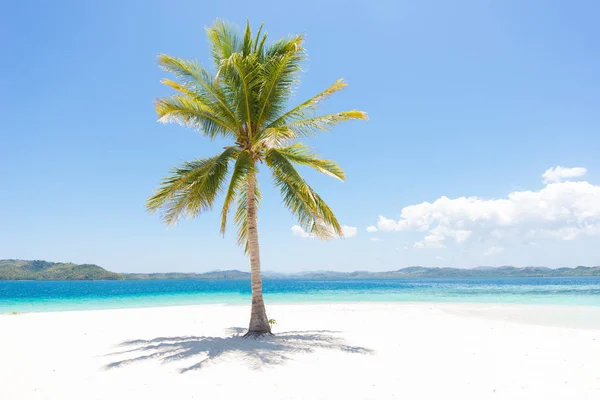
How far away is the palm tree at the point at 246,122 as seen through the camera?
30.0 ft

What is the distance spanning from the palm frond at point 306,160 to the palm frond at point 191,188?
4.87ft

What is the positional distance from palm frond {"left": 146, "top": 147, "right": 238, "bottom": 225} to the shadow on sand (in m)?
2.98

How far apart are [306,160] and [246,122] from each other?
1.87 meters

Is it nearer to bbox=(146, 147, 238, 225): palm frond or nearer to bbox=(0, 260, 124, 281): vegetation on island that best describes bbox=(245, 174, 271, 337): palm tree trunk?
bbox=(146, 147, 238, 225): palm frond

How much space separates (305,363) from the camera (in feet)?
22.5

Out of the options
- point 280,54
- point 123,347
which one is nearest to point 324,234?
point 280,54

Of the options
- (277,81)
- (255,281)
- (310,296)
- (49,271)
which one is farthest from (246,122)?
(49,271)

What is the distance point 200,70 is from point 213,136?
5.70ft

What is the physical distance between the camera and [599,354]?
310 inches

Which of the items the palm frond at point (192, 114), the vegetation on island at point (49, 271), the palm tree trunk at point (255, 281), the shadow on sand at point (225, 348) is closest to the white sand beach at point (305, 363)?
the shadow on sand at point (225, 348)

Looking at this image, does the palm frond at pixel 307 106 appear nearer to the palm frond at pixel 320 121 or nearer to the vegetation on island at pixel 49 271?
the palm frond at pixel 320 121

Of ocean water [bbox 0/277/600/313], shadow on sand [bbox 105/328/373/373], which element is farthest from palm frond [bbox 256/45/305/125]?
ocean water [bbox 0/277/600/313]

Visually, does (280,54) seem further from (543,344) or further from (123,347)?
(543,344)

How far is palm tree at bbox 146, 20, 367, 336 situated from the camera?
916 cm
